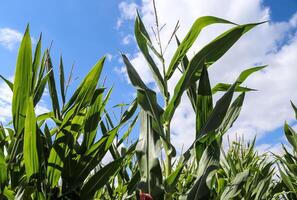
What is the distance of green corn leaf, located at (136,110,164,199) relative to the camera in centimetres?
86

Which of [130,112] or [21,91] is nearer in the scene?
[21,91]

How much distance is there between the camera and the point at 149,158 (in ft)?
2.92

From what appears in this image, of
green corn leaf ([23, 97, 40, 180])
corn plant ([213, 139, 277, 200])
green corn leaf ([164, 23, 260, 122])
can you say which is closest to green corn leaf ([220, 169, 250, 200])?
corn plant ([213, 139, 277, 200])

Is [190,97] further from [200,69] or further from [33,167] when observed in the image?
[33,167]

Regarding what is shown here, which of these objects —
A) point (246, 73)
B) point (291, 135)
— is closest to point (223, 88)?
point (246, 73)

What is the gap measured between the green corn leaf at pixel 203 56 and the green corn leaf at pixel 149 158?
63mm

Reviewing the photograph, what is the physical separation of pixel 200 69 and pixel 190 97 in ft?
0.42

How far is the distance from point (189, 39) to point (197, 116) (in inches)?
8.6

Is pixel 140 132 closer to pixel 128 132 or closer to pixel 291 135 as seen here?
pixel 128 132

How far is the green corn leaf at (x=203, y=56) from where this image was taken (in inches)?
37.3

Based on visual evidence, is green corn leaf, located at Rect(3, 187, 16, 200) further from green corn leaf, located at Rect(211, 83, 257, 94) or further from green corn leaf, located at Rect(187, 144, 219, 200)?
green corn leaf, located at Rect(211, 83, 257, 94)

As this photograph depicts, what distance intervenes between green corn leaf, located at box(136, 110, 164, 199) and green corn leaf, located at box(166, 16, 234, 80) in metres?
0.18

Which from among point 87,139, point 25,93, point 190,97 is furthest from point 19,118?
point 190,97

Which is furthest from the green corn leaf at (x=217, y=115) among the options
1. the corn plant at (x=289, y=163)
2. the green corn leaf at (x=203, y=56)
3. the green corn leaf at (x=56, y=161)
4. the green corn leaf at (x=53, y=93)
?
the corn plant at (x=289, y=163)
